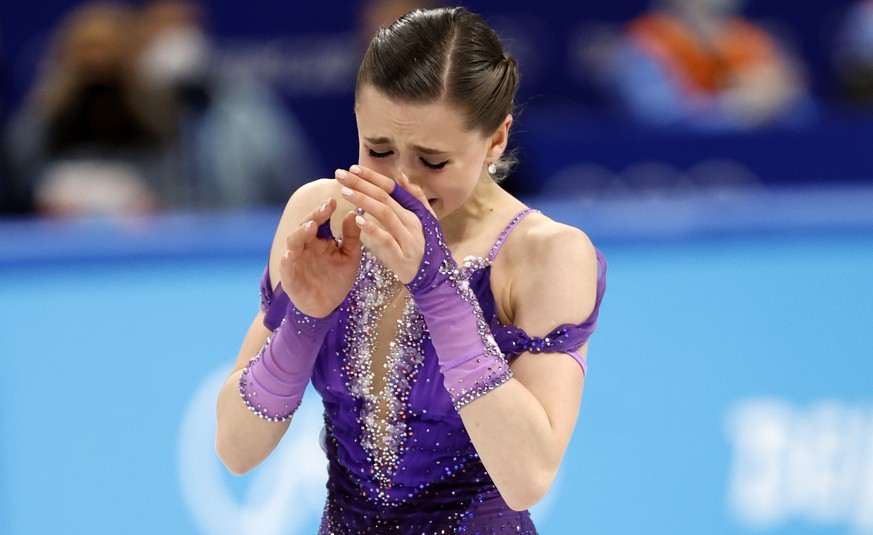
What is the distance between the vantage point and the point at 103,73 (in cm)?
Result: 529

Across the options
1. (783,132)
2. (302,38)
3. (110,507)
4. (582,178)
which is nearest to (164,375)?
(110,507)

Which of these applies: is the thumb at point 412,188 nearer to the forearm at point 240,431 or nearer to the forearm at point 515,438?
the forearm at point 515,438

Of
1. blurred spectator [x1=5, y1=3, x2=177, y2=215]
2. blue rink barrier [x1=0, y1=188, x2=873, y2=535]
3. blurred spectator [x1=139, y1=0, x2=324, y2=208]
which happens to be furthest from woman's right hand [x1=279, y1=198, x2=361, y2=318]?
blurred spectator [x1=139, y1=0, x2=324, y2=208]

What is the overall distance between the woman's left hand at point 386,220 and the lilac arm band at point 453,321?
0.8 inches

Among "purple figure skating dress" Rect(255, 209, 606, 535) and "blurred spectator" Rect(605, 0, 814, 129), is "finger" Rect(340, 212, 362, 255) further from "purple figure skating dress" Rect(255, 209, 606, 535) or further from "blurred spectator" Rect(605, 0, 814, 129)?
"blurred spectator" Rect(605, 0, 814, 129)

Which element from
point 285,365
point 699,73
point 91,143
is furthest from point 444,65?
point 699,73

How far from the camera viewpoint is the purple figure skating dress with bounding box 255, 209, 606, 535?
2.14 m

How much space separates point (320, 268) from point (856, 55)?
6.39 metres

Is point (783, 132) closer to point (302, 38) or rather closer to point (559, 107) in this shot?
point (559, 107)

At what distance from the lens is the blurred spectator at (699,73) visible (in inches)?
265

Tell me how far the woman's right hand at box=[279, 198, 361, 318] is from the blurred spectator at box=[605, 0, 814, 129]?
4.77 meters

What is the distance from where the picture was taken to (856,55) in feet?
25.4

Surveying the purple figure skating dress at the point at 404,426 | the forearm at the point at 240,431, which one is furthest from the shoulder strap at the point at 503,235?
the forearm at the point at 240,431

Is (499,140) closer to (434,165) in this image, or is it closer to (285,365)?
(434,165)
